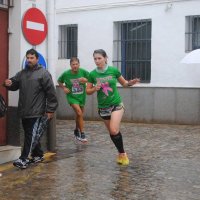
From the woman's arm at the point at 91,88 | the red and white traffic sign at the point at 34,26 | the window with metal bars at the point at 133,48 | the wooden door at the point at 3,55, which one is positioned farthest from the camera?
the window with metal bars at the point at 133,48

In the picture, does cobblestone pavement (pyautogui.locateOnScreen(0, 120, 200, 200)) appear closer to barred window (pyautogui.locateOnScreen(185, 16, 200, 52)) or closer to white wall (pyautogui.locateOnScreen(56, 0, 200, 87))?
white wall (pyautogui.locateOnScreen(56, 0, 200, 87))

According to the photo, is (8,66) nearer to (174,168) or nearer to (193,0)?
(174,168)

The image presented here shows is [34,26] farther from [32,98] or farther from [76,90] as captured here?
[76,90]

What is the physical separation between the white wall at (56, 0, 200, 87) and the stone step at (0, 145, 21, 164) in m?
7.12

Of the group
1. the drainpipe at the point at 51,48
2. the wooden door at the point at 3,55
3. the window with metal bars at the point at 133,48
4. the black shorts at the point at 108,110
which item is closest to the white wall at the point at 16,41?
the wooden door at the point at 3,55

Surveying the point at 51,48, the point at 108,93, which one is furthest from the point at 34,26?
the point at 108,93

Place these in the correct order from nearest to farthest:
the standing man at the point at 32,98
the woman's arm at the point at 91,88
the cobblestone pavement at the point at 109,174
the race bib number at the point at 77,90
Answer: the cobblestone pavement at the point at 109,174
the standing man at the point at 32,98
the woman's arm at the point at 91,88
the race bib number at the point at 77,90

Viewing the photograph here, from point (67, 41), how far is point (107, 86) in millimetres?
8742

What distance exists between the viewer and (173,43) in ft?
45.6

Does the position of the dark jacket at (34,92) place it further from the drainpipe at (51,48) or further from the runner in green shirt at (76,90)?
the runner in green shirt at (76,90)

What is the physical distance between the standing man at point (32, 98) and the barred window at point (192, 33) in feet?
24.6

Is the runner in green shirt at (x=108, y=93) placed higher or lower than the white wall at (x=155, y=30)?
lower

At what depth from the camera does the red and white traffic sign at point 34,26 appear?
7992 mm

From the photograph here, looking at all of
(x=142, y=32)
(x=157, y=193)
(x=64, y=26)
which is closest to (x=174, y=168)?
(x=157, y=193)
